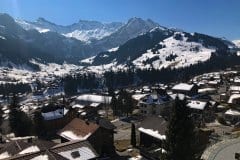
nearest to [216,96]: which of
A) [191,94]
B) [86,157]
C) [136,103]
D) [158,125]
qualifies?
[191,94]

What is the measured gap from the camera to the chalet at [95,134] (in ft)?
232

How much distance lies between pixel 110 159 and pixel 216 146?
21.7 meters

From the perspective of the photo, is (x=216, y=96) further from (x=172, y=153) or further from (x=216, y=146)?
(x=172, y=153)

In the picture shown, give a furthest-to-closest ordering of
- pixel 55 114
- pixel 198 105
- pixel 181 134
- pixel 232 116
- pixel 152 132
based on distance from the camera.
Answer: pixel 198 105 < pixel 55 114 < pixel 232 116 < pixel 152 132 < pixel 181 134

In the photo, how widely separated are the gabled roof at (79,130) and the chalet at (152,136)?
1164 cm

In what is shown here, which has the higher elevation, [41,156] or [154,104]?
[41,156]

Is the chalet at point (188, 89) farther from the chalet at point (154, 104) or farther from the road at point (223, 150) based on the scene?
Result: the road at point (223, 150)

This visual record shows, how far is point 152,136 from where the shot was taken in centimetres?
7500

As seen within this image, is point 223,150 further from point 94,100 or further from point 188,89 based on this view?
point 94,100

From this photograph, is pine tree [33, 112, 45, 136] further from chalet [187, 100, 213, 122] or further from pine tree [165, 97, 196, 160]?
pine tree [165, 97, 196, 160]

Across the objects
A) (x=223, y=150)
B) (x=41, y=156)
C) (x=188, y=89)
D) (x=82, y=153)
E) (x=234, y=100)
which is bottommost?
(x=223, y=150)

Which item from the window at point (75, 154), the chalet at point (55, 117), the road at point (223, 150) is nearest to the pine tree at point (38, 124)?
the chalet at point (55, 117)

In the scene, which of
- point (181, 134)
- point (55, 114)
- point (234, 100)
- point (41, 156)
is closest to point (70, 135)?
point (41, 156)

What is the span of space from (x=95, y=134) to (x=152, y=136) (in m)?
12.7
